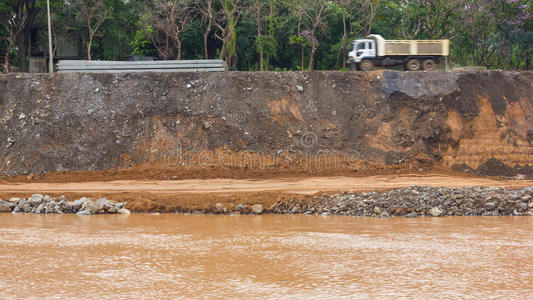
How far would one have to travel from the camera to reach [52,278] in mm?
13266

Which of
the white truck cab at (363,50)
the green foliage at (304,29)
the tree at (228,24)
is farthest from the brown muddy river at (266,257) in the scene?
the green foliage at (304,29)

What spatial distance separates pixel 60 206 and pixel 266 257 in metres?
11.1

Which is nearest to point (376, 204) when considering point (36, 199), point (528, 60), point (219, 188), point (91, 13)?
point (219, 188)

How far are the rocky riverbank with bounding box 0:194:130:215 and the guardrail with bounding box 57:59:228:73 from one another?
385 inches

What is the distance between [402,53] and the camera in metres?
32.6

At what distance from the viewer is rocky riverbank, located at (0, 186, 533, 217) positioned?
863 inches

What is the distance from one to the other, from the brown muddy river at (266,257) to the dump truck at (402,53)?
1336 centimetres

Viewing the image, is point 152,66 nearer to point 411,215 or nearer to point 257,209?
point 257,209

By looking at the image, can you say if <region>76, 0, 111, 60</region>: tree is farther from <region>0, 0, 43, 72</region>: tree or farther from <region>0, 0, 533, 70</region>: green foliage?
<region>0, 0, 43, 72</region>: tree

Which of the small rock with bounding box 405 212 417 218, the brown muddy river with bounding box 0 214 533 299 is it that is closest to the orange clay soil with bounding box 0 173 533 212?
the brown muddy river with bounding box 0 214 533 299

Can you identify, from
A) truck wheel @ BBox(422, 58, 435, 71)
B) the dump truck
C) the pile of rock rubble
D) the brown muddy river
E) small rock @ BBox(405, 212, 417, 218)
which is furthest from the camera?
truck wheel @ BBox(422, 58, 435, 71)

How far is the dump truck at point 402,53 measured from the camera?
32.4 metres

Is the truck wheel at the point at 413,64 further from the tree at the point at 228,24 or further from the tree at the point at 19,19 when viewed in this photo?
the tree at the point at 19,19

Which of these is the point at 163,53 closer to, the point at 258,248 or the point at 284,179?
the point at 284,179
